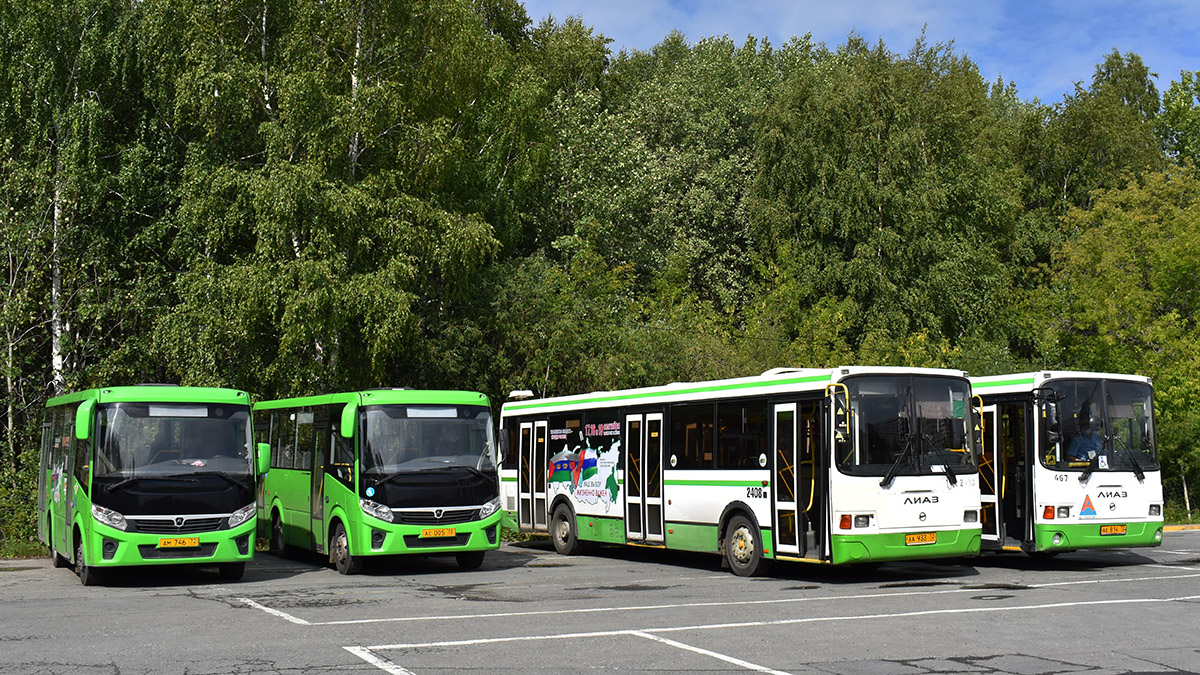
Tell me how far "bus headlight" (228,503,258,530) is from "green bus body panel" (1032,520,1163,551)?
1153 cm

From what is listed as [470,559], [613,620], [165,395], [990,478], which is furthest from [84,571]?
[990,478]

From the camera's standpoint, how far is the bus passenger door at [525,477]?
23984 mm

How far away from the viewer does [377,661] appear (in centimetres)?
994

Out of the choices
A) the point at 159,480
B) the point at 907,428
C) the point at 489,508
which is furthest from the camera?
the point at 489,508

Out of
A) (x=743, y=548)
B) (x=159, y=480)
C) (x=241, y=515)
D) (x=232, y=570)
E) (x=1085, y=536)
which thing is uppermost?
(x=159, y=480)

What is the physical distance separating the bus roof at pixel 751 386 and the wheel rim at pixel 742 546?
2007 mm

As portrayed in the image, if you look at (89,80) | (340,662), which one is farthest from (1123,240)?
(340,662)

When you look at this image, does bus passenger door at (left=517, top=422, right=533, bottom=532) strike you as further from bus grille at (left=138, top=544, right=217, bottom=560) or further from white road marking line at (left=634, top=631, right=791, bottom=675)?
white road marking line at (left=634, top=631, right=791, bottom=675)

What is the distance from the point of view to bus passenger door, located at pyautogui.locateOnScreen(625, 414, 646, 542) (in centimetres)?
2031

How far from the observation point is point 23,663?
10.1 m

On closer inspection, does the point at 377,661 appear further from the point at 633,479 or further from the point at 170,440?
the point at 633,479

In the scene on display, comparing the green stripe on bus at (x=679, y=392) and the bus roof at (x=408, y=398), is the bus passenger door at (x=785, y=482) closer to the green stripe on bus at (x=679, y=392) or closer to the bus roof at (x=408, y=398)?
the green stripe on bus at (x=679, y=392)

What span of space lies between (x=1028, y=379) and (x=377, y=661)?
12.2 metres

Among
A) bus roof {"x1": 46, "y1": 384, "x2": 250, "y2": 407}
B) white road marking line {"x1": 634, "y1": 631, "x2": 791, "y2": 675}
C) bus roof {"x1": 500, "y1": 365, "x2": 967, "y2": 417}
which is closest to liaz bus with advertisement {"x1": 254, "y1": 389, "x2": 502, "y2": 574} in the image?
bus roof {"x1": 46, "y1": 384, "x2": 250, "y2": 407}
